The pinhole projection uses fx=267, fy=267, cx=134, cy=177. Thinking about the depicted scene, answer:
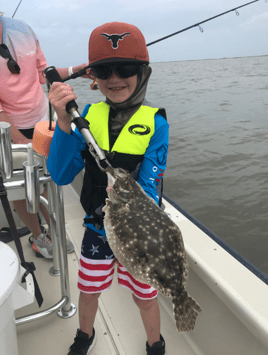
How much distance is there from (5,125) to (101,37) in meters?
0.58

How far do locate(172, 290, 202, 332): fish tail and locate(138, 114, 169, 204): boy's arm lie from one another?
1.42 feet

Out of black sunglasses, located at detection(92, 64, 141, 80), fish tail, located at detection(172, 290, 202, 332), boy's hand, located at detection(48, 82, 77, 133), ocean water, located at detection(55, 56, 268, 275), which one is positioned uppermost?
black sunglasses, located at detection(92, 64, 141, 80)

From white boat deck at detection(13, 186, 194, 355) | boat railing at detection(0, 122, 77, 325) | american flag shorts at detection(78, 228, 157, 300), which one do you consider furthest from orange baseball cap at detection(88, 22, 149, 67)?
white boat deck at detection(13, 186, 194, 355)

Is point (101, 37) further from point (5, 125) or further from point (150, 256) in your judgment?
point (150, 256)

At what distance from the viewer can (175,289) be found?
0.85m

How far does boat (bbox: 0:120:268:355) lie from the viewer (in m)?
1.29

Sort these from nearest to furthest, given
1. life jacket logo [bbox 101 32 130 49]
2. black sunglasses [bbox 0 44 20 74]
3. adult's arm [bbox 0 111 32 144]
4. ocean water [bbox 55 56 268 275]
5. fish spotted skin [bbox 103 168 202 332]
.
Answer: fish spotted skin [bbox 103 168 202 332] → life jacket logo [bbox 101 32 130 49] → black sunglasses [bbox 0 44 20 74] → adult's arm [bbox 0 111 32 144] → ocean water [bbox 55 56 268 275]

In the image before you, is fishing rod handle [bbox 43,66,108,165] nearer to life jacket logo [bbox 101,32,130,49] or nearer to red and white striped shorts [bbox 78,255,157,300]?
life jacket logo [bbox 101,32,130,49]

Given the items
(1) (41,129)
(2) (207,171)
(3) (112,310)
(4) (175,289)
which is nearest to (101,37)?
(1) (41,129)

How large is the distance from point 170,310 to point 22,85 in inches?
79.3

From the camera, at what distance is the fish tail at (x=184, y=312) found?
88cm

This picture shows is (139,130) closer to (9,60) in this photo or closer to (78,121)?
(78,121)

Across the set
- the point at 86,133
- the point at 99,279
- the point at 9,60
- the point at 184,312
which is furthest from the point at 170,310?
the point at 9,60

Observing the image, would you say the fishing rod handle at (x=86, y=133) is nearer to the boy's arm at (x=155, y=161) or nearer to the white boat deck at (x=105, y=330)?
the boy's arm at (x=155, y=161)
